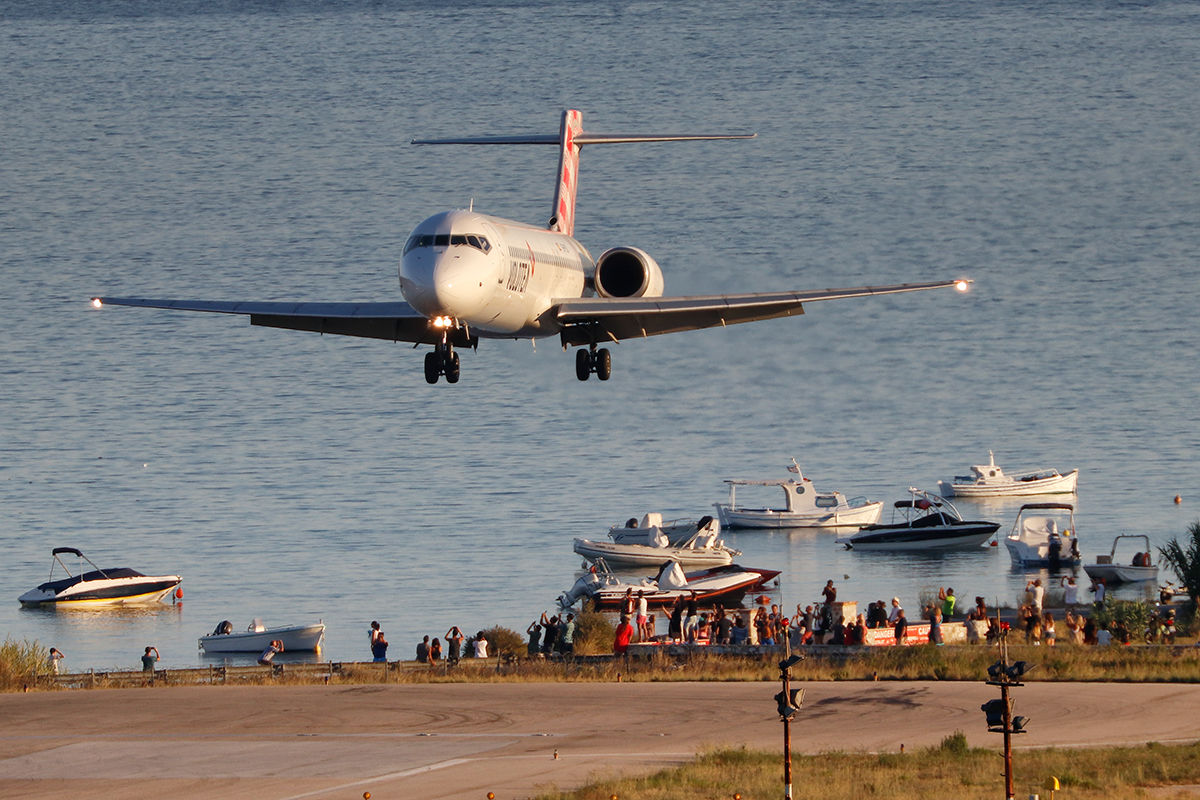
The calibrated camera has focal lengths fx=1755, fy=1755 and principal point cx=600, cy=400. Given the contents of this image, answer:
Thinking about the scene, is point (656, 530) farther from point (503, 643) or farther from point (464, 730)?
point (464, 730)

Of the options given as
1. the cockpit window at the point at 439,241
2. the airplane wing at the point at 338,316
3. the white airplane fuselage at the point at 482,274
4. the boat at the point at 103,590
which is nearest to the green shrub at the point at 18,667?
the airplane wing at the point at 338,316

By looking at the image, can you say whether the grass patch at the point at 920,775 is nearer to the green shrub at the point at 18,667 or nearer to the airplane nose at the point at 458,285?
the airplane nose at the point at 458,285

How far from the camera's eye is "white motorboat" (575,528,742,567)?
347 feet

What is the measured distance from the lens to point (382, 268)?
194500 mm

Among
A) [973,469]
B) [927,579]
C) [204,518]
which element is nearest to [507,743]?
[927,579]

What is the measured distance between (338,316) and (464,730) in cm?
991

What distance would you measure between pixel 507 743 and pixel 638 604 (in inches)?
811

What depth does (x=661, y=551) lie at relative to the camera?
10631 cm

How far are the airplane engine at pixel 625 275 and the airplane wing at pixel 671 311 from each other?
265 cm

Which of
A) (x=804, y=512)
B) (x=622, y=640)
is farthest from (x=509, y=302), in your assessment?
(x=804, y=512)

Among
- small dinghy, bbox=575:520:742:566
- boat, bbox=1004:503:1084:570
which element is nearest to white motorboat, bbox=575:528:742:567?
small dinghy, bbox=575:520:742:566

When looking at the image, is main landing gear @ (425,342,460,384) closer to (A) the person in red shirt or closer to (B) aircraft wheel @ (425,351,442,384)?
(B) aircraft wheel @ (425,351,442,384)

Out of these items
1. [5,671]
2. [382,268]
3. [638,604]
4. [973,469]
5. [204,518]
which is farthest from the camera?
[382,268]

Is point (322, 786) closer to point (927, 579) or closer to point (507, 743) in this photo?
point (507, 743)
